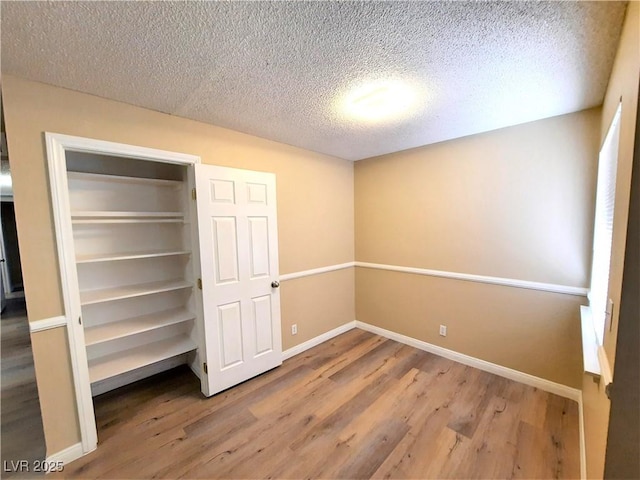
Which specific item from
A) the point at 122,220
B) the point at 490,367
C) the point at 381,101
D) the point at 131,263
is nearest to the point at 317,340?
the point at 490,367

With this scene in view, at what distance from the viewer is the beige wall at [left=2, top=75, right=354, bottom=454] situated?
1.52m

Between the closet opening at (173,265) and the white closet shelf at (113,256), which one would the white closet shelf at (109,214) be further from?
the white closet shelf at (113,256)

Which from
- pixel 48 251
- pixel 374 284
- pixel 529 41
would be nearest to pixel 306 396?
pixel 374 284

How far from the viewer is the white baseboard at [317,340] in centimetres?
296

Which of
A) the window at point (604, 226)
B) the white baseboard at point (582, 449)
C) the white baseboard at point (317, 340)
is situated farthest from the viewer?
the white baseboard at point (317, 340)

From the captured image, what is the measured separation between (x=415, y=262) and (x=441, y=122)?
60.7 inches

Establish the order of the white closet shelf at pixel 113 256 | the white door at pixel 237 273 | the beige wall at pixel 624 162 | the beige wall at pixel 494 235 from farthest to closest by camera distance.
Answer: the white door at pixel 237 273, the beige wall at pixel 494 235, the white closet shelf at pixel 113 256, the beige wall at pixel 624 162

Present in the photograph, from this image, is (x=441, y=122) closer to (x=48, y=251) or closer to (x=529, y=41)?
(x=529, y=41)

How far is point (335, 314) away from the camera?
348 cm

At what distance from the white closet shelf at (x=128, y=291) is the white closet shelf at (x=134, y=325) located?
11.3 inches

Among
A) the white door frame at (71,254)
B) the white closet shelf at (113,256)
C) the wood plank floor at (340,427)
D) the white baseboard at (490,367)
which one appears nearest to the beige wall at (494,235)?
the white baseboard at (490,367)

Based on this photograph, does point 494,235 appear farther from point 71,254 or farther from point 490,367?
point 71,254

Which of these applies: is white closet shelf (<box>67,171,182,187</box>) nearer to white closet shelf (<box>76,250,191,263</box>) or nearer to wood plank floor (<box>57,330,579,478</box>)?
white closet shelf (<box>76,250,191,263</box>)

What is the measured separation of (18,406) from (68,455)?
1067 millimetres
